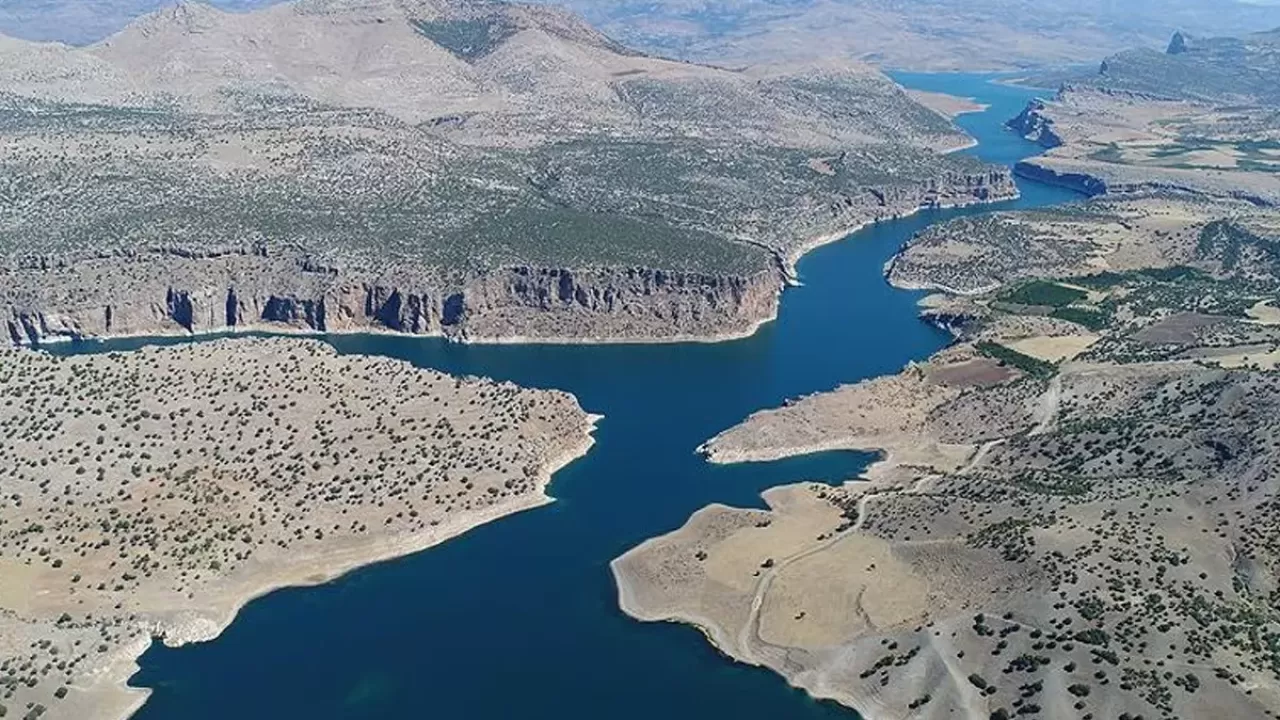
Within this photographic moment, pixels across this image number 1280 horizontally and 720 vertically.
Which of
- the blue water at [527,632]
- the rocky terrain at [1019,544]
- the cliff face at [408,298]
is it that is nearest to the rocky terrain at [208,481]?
the blue water at [527,632]

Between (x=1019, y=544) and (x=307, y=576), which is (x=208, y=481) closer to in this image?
(x=307, y=576)

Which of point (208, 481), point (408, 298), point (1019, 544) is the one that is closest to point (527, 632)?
point (208, 481)

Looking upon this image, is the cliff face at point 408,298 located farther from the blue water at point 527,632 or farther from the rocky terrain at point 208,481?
the rocky terrain at point 208,481

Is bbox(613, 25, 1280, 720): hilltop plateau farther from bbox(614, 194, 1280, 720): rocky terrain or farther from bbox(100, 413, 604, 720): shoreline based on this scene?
bbox(100, 413, 604, 720): shoreline

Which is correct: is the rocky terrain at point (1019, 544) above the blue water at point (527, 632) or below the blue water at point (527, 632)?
above

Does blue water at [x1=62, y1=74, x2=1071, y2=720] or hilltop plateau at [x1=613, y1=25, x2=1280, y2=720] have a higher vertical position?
hilltop plateau at [x1=613, y1=25, x2=1280, y2=720]

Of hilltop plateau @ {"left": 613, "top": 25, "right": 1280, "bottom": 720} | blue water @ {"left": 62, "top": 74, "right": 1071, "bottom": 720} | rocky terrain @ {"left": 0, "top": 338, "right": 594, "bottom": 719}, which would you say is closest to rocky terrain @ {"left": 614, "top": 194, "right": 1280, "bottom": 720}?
hilltop plateau @ {"left": 613, "top": 25, "right": 1280, "bottom": 720}
